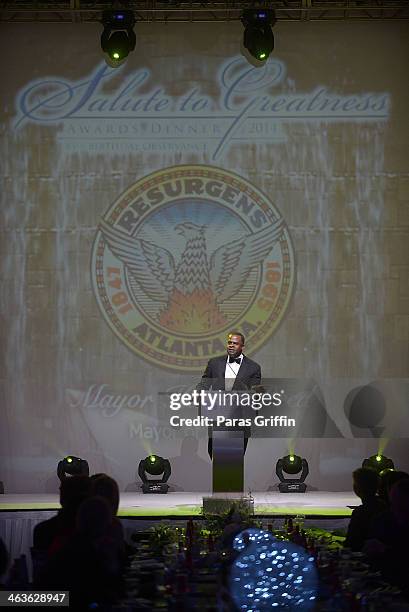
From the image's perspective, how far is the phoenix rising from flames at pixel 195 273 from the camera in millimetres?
10695

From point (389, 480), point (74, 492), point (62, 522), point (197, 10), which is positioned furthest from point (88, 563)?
point (197, 10)

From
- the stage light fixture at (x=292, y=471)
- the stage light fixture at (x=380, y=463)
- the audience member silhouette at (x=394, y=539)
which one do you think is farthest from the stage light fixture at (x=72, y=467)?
the audience member silhouette at (x=394, y=539)

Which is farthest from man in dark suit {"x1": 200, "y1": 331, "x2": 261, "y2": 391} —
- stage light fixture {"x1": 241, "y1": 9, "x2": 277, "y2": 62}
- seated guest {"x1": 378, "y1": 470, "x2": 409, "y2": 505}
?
stage light fixture {"x1": 241, "y1": 9, "x2": 277, "y2": 62}

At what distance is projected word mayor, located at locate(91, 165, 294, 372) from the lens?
10.7 m

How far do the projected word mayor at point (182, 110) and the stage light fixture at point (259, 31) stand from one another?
428 millimetres

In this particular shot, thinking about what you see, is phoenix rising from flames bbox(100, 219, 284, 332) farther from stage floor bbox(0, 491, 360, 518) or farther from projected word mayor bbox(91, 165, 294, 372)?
stage floor bbox(0, 491, 360, 518)

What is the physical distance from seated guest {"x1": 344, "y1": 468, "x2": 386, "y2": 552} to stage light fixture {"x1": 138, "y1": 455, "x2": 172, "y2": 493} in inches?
214

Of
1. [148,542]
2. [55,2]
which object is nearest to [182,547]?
[148,542]

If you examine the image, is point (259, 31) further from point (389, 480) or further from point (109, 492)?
point (109, 492)

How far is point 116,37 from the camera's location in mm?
10492

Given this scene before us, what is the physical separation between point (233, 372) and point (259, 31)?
13.2 feet

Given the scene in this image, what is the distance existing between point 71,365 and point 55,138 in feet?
8.07

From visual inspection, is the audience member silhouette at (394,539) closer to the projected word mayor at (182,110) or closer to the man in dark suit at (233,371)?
the man in dark suit at (233,371)

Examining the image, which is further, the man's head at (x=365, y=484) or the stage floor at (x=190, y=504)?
the stage floor at (x=190, y=504)
